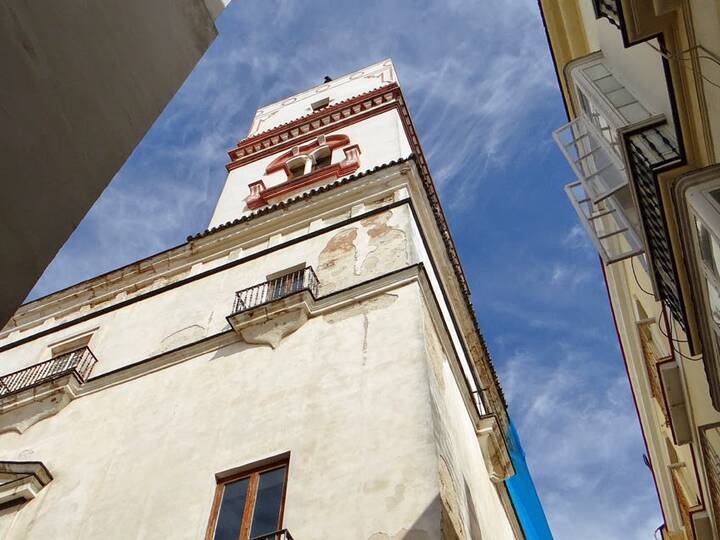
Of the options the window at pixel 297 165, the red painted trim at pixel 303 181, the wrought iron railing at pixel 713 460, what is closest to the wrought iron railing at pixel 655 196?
the wrought iron railing at pixel 713 460

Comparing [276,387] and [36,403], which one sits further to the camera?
[36,403]

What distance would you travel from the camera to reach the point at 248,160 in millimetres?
22234

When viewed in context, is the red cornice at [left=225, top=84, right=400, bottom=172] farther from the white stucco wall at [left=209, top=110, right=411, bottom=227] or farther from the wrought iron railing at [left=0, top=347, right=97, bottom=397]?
the wrought iron railing at [left=0, top=347, right=97, bottom=397]

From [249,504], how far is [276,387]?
214cm

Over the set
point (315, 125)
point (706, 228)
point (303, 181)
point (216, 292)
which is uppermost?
point (315, 125)

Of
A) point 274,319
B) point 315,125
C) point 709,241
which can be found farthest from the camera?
point 315,125

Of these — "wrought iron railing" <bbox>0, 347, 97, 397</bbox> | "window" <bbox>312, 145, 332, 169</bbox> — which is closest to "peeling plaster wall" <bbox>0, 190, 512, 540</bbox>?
"wrought iron railing" <bbox>0, 347, 97, 397</bbox>

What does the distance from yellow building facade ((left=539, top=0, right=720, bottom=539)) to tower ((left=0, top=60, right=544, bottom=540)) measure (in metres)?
3.34

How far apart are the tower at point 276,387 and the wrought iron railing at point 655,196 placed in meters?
3.32

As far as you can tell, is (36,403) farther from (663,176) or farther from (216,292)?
(663,176)

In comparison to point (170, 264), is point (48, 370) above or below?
below

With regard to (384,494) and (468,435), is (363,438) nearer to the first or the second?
(384,494)

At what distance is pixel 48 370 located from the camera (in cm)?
1431

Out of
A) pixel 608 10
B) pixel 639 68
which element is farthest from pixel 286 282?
pixel 608 10
